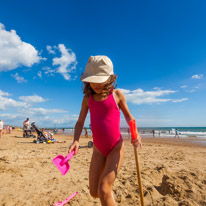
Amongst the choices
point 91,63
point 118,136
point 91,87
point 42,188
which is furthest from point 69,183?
point 91,63

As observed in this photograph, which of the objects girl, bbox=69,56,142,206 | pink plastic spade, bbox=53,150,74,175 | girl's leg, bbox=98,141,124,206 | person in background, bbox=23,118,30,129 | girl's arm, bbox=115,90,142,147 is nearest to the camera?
girl's leg, bbox=98,141,124,206

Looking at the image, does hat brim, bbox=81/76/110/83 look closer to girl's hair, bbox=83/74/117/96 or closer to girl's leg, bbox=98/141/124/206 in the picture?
girl's hair, bbox=83/74/117/96

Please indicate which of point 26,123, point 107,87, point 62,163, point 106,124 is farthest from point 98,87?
point 26,123

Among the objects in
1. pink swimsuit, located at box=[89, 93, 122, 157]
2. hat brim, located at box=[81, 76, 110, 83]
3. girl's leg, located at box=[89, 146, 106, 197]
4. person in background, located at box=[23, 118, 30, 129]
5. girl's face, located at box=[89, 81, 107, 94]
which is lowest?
girl's leg, located at box=[89, 146, 106, 197]

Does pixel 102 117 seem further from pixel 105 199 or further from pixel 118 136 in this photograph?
pixel 105 199

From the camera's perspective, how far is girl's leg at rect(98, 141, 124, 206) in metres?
1.93

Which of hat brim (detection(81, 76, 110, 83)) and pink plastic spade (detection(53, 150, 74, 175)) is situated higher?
hat brim (detection(81, 76, 110, 83))

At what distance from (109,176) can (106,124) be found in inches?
25.6

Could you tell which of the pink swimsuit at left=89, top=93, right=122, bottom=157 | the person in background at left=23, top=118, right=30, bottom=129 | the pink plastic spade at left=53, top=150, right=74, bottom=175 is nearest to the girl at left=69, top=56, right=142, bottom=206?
the pink swimsuit at left=89, top=93, right=122, bottom=157

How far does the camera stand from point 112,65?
2395 millimetres

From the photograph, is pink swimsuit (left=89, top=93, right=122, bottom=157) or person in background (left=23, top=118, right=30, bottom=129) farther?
person in background (left=23, top=118, right=30, bottom=129)

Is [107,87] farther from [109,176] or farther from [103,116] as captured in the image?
[109,176]

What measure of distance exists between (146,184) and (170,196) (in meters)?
0.60

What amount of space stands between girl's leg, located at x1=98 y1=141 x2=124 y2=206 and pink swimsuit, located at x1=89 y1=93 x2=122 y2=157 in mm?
111
